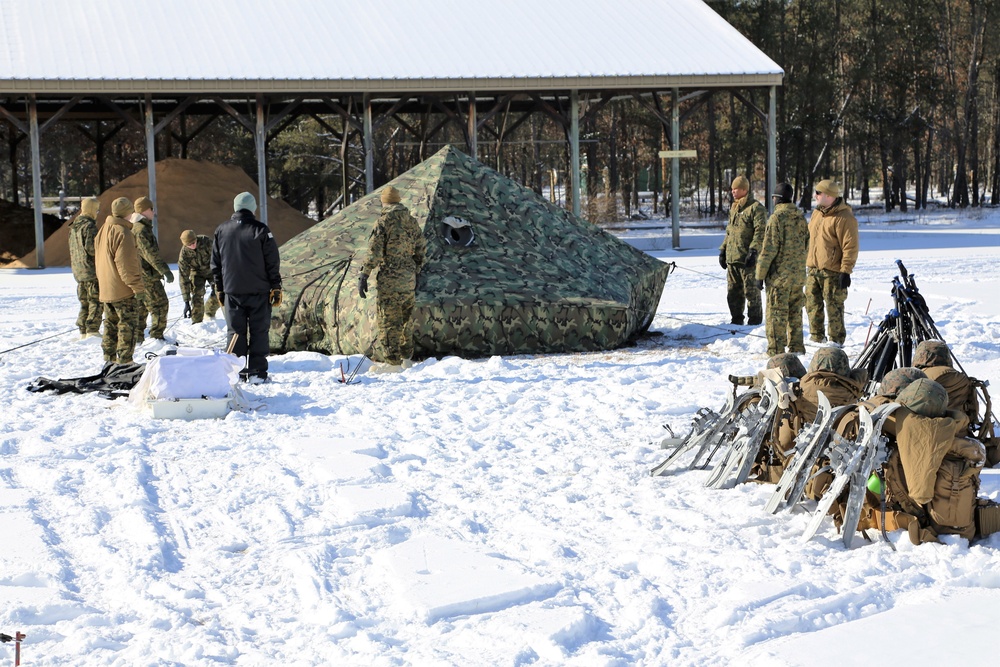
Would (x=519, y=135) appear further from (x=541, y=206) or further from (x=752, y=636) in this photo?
(x=752, y=636)

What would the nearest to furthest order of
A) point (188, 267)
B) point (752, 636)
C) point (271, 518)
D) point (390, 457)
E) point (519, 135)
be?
1. point (752, 636)
2. point (271, 518)
3. point (390, 457)
4. point (188, 267)
5. point (519, 135)

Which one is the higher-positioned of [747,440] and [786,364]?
[786,364]

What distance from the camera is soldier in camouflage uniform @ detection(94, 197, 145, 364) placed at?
9328 millimetres

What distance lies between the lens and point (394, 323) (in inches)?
371

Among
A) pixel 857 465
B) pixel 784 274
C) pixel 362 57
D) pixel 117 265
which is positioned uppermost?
pixel 362 57

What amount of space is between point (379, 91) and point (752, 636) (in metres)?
17.7

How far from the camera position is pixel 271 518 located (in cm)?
544

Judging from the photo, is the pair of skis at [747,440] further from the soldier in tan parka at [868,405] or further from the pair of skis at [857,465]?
the pair of skis at [857,465]

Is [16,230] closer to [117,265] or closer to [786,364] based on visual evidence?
[117,265]

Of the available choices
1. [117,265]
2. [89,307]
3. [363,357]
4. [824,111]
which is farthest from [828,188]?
[824,111]

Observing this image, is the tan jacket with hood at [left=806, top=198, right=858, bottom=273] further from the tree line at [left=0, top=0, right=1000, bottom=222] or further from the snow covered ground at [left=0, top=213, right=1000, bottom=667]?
the tree line at [left=0, top=0, right=1000, bottom=222]

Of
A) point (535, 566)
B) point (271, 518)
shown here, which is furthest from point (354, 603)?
point (271, 518)

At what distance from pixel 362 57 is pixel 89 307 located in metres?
11.1

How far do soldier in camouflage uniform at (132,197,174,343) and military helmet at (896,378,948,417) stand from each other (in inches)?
289
